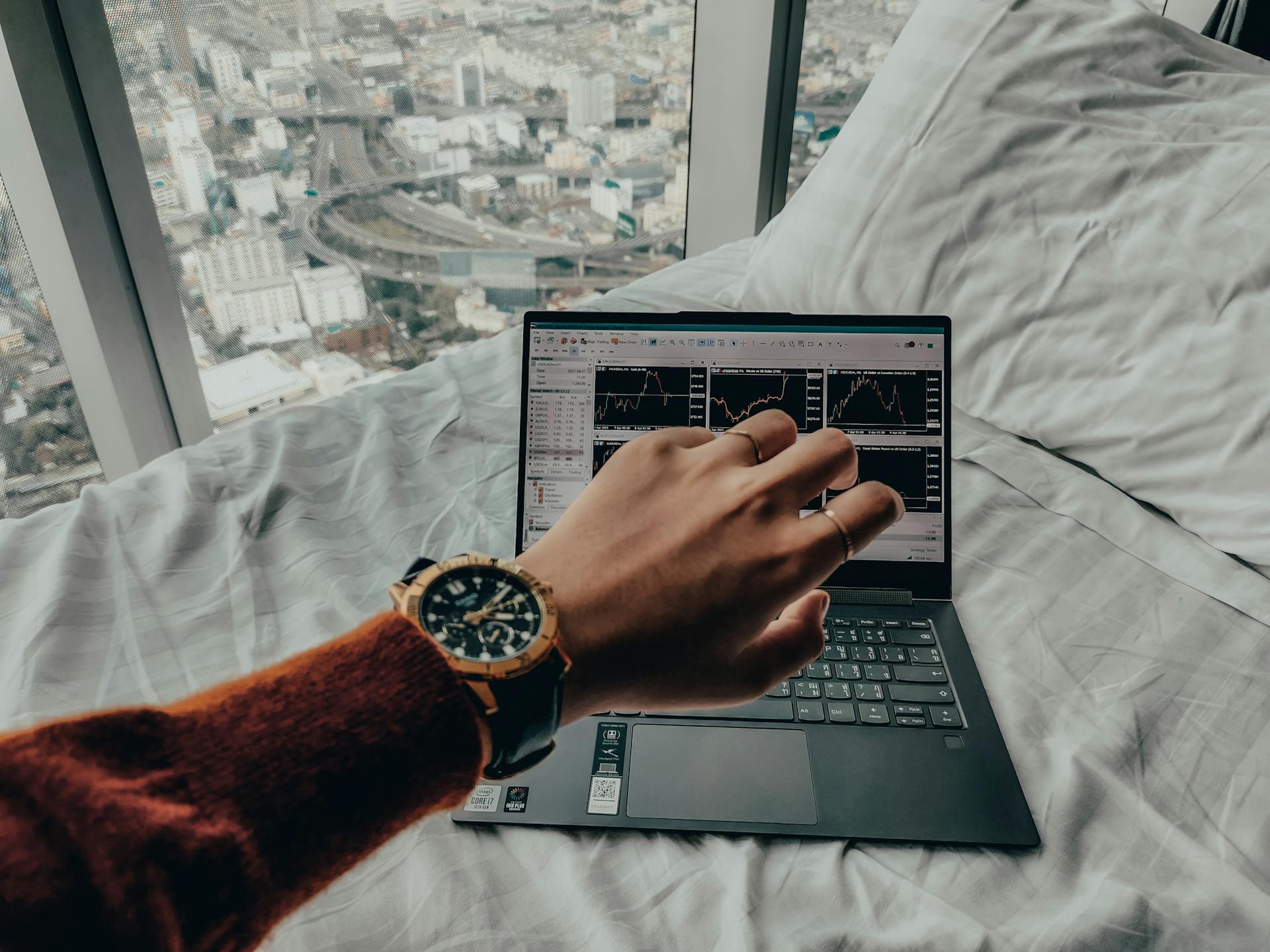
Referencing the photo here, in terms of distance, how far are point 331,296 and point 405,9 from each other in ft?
1.82

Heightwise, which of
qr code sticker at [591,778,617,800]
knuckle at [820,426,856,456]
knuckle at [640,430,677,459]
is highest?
knuckle at [820,426,856,456]

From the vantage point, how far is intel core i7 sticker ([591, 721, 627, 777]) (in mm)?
602

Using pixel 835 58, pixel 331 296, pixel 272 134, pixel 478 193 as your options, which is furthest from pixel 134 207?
pixel 835 58

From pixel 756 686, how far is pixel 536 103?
1.60 m

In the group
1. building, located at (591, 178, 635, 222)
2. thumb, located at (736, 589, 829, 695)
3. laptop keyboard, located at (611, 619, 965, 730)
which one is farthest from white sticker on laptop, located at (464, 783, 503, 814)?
building, located at (591, 178, 635, 222)

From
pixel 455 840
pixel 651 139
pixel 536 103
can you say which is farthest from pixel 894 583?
pixel 651 139

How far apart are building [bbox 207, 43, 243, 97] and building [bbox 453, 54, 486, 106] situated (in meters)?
0.41

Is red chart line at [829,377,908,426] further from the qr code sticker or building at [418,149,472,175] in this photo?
building at [418,149,472,175]

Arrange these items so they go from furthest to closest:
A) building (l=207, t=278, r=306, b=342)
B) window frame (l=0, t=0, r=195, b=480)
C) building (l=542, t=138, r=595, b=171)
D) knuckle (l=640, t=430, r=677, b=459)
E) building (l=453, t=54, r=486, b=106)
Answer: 1. building (l=542, t=138, r=595, b=171)
2. building (l=453, t=54, r=486, b=106)
3. building (l=207, t=278, r=306, b=342)
4. window frame (l=0, t=0, r=195, b=480)
5. knuckle (l=640, t=430, r=677, b=459)

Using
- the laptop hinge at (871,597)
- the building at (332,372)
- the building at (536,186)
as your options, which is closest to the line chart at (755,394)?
the laptop hinge at (871,597)

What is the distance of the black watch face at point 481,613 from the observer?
1.40 ft

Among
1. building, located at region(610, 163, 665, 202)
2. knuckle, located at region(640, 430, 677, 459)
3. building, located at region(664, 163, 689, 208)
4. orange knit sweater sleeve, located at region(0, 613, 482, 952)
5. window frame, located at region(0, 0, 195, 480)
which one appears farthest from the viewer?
building, located at region(664, 163, 689, 208)

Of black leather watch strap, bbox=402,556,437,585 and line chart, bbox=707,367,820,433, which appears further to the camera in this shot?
line chart, bbox=707,367,820,433

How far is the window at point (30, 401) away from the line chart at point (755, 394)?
1184mm
